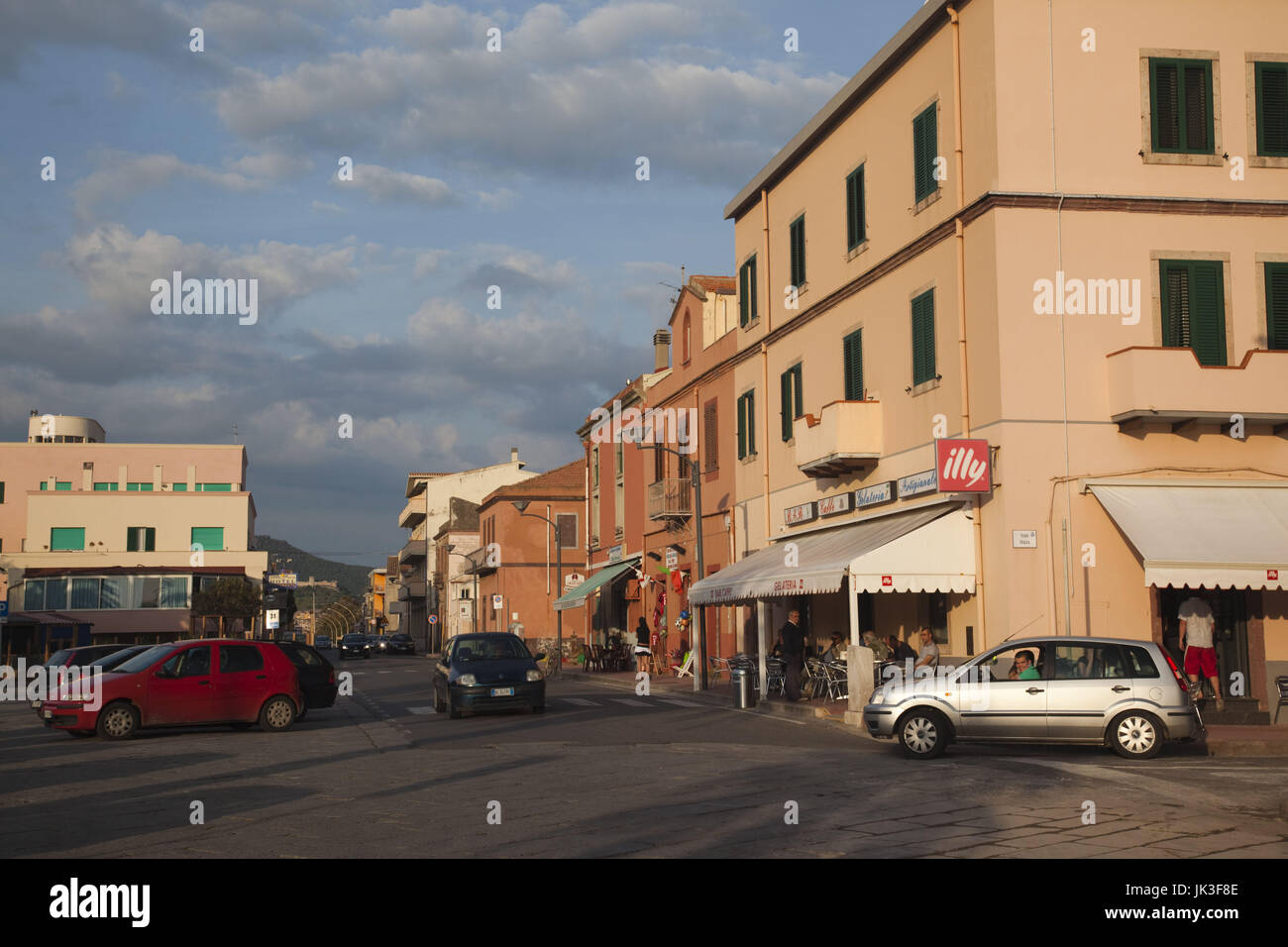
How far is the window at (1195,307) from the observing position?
2097 centimetres

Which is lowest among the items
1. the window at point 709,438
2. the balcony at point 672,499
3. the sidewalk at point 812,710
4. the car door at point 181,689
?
the sidewalk at point 812,710

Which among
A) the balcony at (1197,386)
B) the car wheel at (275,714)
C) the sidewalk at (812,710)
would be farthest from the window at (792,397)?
the car wheel at (275,714)

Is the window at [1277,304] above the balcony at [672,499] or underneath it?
above

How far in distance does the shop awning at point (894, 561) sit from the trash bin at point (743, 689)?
63.7 inches

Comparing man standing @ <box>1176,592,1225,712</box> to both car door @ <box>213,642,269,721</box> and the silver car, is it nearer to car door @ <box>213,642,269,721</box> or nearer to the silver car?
the silver car

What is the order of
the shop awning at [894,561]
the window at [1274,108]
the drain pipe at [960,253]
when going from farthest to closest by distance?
1. the window at [1274,108]
2. the drain pipe at [960,253]
3. the shop awning at [894,561]

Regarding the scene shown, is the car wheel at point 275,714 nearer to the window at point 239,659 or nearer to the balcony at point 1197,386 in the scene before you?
the window at point 239,659

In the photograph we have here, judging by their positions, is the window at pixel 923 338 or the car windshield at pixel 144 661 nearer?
the car windshield at pixel 144 661

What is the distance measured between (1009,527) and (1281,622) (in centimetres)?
464

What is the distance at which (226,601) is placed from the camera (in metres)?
69.1

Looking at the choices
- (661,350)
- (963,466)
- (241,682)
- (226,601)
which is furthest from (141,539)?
(963,466)

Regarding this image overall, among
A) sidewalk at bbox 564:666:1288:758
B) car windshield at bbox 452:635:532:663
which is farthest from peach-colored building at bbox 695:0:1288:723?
car windshield at bbox 452:635:532:663

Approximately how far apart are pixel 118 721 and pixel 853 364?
50.6 feet
